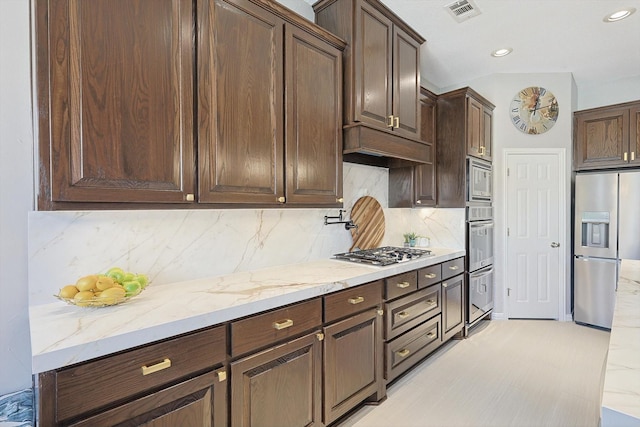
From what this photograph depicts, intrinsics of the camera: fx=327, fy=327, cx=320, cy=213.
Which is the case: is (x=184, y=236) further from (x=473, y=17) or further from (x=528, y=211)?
(x=528, y=211)

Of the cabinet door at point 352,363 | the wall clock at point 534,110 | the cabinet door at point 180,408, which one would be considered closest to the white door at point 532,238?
the wall clock at point 534,110

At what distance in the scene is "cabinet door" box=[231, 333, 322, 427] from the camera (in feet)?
4.76

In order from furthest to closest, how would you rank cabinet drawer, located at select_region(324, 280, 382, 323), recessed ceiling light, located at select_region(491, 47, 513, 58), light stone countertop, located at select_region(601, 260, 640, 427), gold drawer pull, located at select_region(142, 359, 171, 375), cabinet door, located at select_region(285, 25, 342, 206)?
recessed ceiling light, located at select_region(491, 47, 513, 58) < cabinet door, located at select_region(285, 25, 342, 206) < cabinet drawer, located at select_region(324, 280, 382, 323) < gold drawer pull, located at select_region(142, 359, 171, 375) < light stone countertop, located at select_region(601, 260, 640, 427)

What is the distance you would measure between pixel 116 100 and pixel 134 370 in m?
1.05

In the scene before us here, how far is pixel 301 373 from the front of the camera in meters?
1.71

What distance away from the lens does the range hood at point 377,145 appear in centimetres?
226

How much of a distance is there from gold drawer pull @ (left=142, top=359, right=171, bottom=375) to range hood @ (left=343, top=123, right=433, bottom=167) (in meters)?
1.66

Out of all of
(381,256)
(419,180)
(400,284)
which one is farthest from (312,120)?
(419,180)

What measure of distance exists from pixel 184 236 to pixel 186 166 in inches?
20.3

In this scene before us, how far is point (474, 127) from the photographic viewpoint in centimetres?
349

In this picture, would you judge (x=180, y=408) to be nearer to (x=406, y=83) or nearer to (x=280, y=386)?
(x=280, y=386)

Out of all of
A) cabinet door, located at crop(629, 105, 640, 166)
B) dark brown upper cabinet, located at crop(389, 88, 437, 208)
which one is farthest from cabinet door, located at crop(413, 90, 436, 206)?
cabinet door, located at crop(629, 105, 640, 166)

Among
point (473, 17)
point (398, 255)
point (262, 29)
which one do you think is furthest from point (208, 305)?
point (473, 17)

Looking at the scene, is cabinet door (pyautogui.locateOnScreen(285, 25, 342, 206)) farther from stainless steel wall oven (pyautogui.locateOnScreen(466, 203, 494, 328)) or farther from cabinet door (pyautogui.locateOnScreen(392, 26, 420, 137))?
stainless steel wall oven (pyautogui.locateOnScreen(466, 203, 494, 328))
